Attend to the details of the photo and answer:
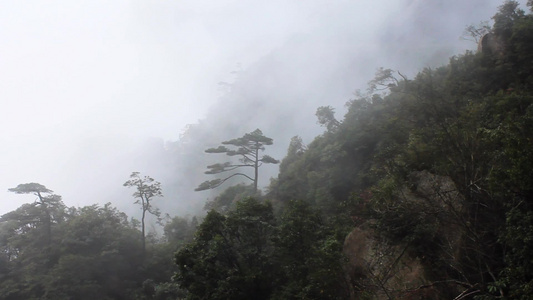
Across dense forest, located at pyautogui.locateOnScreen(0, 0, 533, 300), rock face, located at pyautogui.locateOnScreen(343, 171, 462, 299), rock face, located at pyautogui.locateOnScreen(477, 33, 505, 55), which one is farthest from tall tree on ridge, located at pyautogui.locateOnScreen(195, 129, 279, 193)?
rock face, located at pyautogui.locateOnScreen(477, 33, 505, 55)

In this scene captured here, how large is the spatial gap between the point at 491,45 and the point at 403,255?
15533 millimetres

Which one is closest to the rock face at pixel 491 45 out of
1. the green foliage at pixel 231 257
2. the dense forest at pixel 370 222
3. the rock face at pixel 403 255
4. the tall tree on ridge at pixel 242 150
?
the dense forest at pixel 370 222

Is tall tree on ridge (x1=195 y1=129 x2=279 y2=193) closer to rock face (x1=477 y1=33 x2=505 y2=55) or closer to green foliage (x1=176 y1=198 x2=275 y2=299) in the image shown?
green foliage (x1=176 y1=198 x2=275 y2=299)

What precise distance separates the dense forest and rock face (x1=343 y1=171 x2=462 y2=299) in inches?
1.8

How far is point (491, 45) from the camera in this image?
18.1 meters

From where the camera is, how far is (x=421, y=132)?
11430mm

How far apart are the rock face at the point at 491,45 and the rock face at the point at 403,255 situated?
11.8 m

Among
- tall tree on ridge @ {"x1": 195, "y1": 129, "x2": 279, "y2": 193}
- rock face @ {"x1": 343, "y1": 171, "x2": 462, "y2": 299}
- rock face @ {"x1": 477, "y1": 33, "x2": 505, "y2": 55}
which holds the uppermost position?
rock face @ {"x1": 477, "y1": 33, "x2": 505, "y2": 55}

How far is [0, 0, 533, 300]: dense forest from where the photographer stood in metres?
7.46

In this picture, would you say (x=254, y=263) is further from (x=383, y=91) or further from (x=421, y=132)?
(x=383, y=91)

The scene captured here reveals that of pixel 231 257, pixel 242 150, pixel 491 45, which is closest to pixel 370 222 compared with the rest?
pixel 231 257

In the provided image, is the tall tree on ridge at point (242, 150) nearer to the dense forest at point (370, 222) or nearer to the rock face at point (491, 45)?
the dense forest at point (370, 222)

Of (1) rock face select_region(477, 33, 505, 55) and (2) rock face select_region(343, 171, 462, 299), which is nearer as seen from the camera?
(2) rock face select_region(343, 171, 462, 299)

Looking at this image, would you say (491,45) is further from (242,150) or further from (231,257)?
(231,257)
